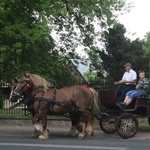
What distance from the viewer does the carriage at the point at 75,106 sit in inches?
500

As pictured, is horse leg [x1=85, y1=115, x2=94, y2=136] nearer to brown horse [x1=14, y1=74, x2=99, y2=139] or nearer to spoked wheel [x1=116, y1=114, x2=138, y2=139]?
brown horse [x1=14, y1=74, x2=99, y2=139]

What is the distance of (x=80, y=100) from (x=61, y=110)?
0.68m

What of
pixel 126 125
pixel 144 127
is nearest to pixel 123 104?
pixel 126 125

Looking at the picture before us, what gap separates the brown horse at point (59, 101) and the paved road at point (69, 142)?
54 cm

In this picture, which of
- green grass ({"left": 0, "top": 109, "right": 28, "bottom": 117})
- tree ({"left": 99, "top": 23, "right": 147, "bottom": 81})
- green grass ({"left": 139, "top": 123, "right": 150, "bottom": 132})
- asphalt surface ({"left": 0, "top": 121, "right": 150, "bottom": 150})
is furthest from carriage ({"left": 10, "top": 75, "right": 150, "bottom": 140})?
tree ({"left": 99, "top": 23, "right": 147, "bottom": 81})

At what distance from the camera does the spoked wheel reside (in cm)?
1279

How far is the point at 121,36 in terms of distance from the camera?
44.7 m

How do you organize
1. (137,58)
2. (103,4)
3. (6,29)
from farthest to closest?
1. (137,58)
2. (103,4)
3. (6,29)

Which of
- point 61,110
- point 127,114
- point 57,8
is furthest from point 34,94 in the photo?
point 57,8

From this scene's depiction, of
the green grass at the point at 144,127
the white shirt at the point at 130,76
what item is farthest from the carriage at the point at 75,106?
the green grass at the point at 144,127

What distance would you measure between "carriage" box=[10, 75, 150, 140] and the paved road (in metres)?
0.35

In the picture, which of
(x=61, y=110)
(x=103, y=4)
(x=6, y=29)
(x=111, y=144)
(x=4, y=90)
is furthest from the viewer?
(x=103, y=4)

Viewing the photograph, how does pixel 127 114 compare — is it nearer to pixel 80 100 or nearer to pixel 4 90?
pixel 80 100

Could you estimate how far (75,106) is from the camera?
13.0 metres
